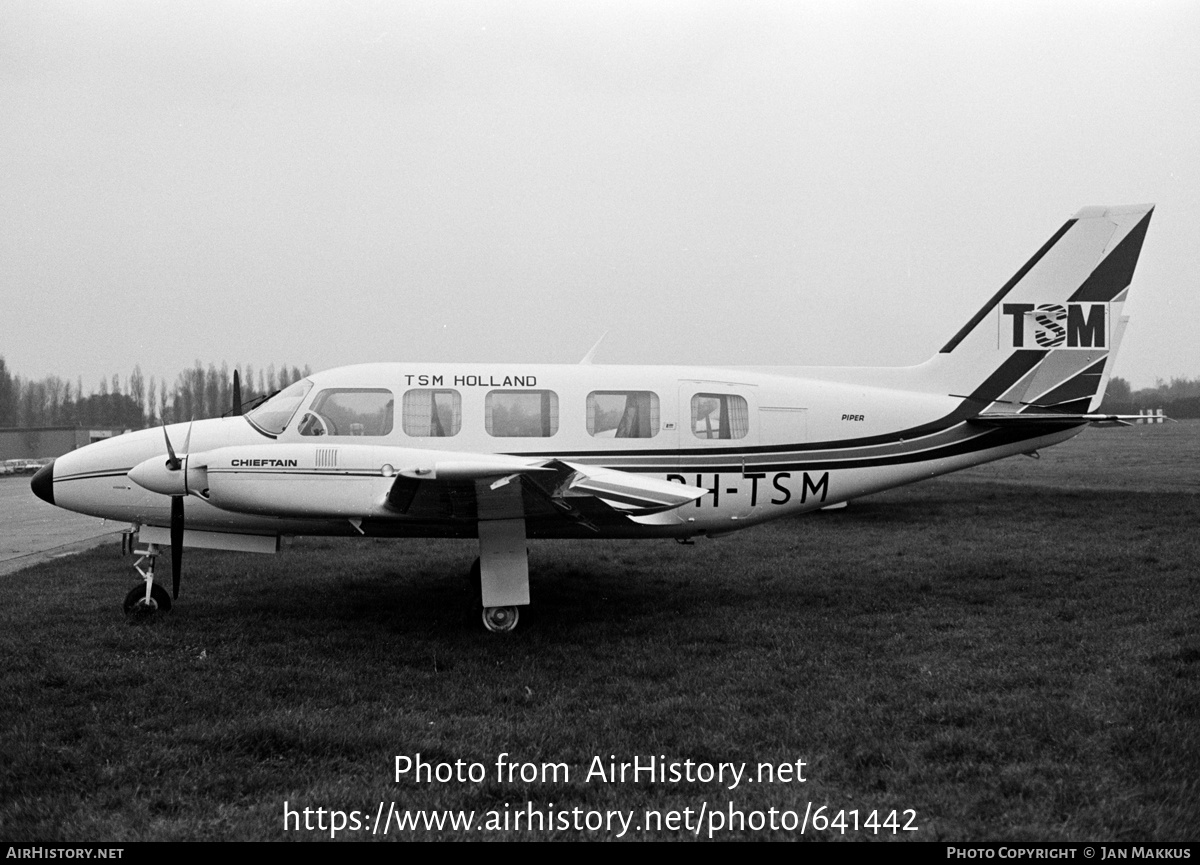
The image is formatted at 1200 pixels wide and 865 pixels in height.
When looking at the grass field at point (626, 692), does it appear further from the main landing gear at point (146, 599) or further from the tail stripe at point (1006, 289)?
the tail stripe at point (1006, 289)

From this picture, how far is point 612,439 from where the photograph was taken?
8.50 meters

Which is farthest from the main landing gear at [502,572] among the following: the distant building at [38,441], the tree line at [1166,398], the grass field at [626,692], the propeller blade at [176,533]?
the distant building at [38,441]

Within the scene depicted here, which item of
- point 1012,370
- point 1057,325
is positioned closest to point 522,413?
point 1012,370

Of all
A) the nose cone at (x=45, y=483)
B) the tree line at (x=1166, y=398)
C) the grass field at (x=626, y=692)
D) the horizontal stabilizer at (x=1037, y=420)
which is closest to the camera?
the grass field at (x=626, y=692)

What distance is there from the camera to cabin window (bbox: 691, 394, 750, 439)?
28.3ft

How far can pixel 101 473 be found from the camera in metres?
8.09

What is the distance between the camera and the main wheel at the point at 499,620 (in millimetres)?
7684

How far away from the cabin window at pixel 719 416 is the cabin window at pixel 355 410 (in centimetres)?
325

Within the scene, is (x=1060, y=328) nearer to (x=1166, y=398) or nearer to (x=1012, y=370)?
(x=1012, y=370)

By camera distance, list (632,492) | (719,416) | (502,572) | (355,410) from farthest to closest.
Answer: (719,416), (355,410), (502,572), (632,492)

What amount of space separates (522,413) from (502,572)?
178cm

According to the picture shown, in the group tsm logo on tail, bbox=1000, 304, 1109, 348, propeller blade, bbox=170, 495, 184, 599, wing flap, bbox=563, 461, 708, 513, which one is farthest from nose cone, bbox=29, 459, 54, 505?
tsm logo on tail, bbox=1000, 304, 1109, 348

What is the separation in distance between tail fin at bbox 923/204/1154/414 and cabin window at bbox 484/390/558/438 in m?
4.65

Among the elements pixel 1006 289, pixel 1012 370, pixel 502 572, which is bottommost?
pixel 502 572
